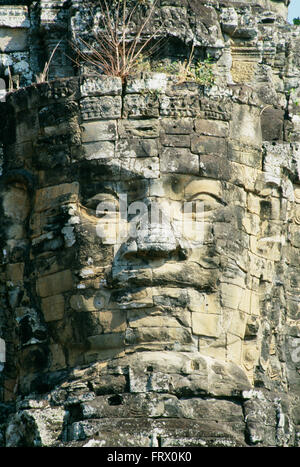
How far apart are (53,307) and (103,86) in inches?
114

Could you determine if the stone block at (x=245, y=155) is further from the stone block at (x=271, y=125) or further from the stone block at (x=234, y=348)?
the stone block at (x=234, y=348)

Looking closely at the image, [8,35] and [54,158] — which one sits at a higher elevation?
[8,35]

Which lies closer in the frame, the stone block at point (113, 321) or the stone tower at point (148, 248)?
Answer: the stone tower at point (148, 248)

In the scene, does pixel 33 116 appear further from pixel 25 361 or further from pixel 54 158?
pixel 25 361

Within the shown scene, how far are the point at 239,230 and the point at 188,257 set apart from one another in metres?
0.88

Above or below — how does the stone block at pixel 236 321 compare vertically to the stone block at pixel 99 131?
below

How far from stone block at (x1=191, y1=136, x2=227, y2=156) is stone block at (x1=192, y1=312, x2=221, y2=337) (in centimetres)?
212

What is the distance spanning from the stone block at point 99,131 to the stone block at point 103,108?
78mm

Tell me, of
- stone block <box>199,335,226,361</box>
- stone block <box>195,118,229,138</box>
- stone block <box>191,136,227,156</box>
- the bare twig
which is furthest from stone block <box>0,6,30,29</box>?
stone block <box>199,335,226,361</box>

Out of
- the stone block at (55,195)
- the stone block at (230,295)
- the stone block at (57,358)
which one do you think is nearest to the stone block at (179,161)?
the stone block at (55,195)

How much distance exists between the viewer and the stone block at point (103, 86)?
25750mm

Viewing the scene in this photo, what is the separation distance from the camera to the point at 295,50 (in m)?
28.1
